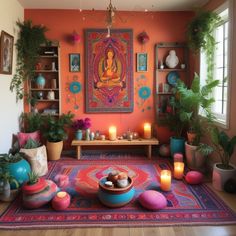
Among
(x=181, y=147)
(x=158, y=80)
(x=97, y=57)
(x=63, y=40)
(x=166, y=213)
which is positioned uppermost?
(x=63, y=40)

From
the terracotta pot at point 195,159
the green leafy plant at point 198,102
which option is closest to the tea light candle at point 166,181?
the terracotta pot at point 195,159

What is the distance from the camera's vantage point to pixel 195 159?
143 inches

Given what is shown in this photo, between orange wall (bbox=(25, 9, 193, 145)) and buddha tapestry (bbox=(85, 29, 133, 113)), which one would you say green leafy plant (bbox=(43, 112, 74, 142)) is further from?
buddha tapestry (bbox=(85, 29, 133, 113))

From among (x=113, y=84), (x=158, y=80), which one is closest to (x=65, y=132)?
(x=113, y=84)

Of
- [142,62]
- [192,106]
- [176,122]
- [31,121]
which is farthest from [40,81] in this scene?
[192,106]

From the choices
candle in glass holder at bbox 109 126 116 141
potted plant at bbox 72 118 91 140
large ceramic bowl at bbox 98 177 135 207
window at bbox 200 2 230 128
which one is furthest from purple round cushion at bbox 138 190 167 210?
potted plant at bbox 72 118 91 140

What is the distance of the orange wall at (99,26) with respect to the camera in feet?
14.4

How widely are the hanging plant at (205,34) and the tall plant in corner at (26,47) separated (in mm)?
2440

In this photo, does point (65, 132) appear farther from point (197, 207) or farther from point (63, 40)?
point (197, 207)

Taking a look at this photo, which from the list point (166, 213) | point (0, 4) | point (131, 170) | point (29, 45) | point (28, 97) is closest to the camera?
point (166, 213)

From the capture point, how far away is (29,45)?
13.5ft

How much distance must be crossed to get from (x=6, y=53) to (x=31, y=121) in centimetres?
124

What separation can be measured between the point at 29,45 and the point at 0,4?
87 cm

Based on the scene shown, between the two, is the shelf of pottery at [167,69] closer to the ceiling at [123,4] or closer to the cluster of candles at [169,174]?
the ceiling at [123,4]
